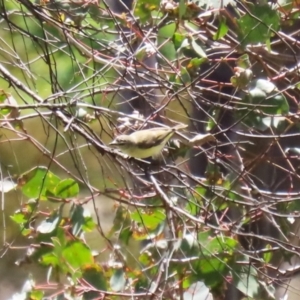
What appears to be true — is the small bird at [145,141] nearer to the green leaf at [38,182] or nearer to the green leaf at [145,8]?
the green leaf at [38,182]

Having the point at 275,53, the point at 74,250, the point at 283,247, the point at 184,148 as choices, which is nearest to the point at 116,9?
the point at 275,53

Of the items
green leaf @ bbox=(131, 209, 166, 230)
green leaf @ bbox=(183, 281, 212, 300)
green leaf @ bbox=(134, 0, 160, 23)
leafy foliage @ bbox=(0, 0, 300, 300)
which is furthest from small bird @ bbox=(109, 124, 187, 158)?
green leaf @ bbox=(183, 281, 212, 300)

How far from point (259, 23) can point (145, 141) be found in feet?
1.33

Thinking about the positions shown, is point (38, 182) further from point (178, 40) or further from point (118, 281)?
point (178, 40)

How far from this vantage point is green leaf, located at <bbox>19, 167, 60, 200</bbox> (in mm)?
1630

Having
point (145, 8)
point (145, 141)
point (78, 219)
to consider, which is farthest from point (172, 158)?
point (145, 8)

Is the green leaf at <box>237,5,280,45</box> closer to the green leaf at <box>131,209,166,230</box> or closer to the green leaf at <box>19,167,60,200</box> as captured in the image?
the green leaf at <box>131,209,166,230</box>

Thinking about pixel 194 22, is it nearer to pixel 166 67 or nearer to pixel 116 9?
pixel 166 67

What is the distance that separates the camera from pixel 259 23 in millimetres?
1497

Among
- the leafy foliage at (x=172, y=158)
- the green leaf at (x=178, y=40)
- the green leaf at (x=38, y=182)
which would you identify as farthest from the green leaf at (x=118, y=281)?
the green leaf at (x=178, y=40)

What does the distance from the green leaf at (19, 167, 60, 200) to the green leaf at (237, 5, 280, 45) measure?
2.00 feet

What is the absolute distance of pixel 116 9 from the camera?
216cm

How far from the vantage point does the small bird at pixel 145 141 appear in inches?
60.7

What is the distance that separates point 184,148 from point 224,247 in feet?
0.90
